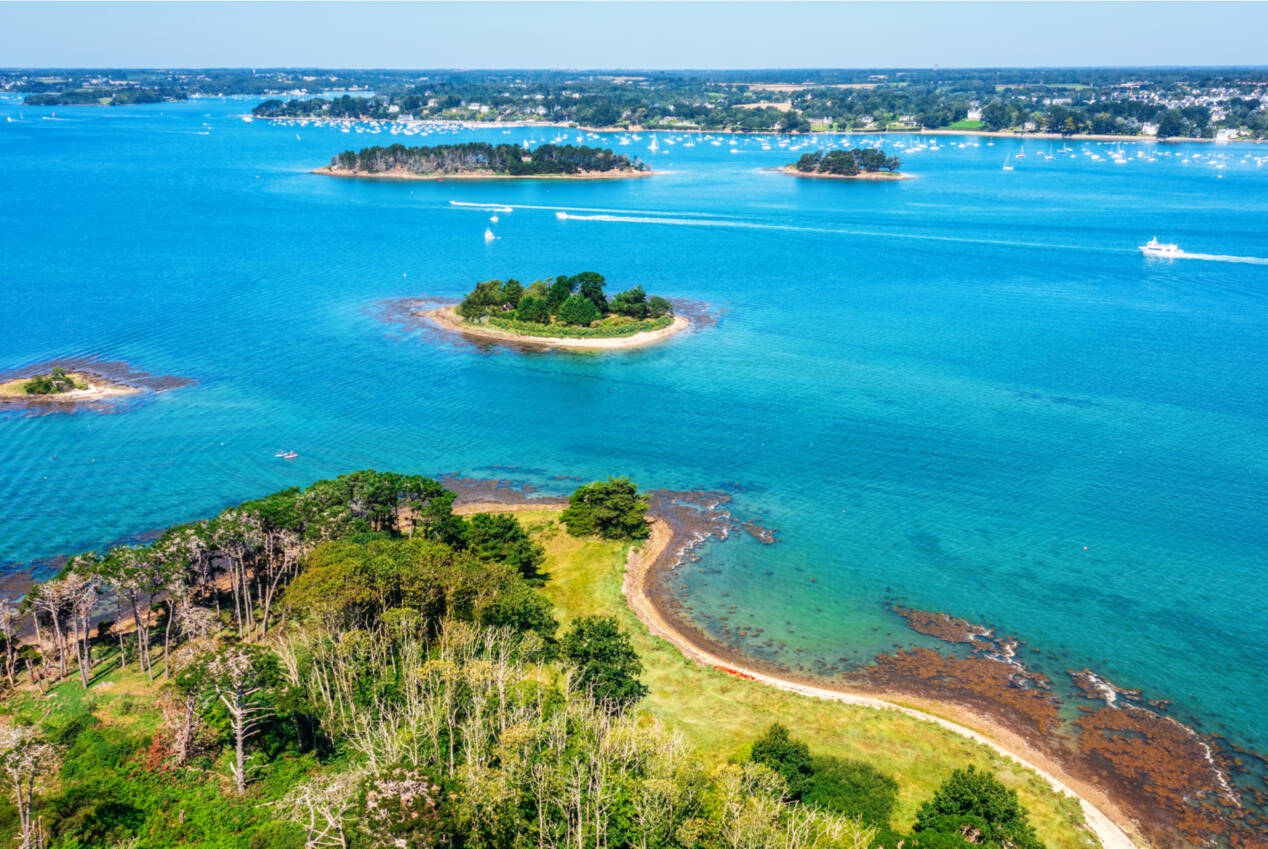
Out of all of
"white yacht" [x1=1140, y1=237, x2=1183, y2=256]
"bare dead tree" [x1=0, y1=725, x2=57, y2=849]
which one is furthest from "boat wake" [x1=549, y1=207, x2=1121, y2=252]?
"bare dead tree" [x1=0, y1=725, x2=57, y2=849]

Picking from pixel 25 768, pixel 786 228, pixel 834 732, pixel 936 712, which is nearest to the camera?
pixel 25 768

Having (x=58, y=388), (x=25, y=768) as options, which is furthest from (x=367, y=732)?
(x=58, y=388)

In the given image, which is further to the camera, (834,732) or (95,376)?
(95,376)

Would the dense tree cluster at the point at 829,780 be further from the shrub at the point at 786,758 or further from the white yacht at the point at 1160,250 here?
the white yacht at the point at 1160,250

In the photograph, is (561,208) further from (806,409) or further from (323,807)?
(323,807)

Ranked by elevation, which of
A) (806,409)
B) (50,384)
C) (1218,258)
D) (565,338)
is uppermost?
(1218,258)

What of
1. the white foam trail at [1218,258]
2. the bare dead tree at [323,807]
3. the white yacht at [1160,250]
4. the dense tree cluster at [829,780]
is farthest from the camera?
the white yacht at [1160,250]

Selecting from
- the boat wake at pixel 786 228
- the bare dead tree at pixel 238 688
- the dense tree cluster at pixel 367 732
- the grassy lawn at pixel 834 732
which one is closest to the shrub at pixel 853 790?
the dense tree cluster at pixel 367 732

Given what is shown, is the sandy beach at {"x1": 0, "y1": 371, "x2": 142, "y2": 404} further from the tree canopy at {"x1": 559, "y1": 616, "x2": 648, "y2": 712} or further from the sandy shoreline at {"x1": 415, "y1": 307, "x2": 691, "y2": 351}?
the tree canopy at {"x1": 559, "y1": 616, "x2": 648, "y2": 712}
